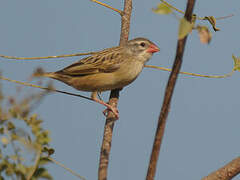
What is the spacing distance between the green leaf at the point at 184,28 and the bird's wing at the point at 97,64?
3.76 m

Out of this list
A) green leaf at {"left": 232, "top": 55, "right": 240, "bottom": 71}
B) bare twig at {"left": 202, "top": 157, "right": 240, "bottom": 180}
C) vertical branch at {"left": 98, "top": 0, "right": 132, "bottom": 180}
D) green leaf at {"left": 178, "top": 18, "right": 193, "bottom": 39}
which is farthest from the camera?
green leaf at {"left": 232, "top": 55, "right": 240, "bottom": 71}

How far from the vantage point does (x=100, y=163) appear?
2.91m

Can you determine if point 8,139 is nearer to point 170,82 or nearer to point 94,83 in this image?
point 170,82

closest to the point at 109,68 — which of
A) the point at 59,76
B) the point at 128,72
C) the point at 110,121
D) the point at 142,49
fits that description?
the point at 128,72

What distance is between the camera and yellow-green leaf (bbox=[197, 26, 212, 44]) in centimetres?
153

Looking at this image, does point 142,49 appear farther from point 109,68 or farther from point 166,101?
point 166,101

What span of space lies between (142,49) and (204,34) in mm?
3815

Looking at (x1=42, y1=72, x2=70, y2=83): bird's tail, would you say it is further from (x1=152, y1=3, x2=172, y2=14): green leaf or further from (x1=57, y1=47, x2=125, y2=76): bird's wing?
(x1=152, y1=3, x2=172, y2=14): green leaf

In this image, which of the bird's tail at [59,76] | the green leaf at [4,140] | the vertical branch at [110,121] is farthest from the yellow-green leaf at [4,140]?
the bird's tail at [59,76]

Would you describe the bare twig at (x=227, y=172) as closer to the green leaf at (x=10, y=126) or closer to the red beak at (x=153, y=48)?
the green leaf at (x=10, y=126)

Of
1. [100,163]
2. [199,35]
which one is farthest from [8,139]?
[100,163]

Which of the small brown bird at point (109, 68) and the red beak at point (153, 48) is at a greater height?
the red beak at point (153, 48)

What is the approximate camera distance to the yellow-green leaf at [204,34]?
1531mm

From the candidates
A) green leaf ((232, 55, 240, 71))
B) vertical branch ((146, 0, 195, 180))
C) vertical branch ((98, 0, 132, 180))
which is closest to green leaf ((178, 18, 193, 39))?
vertical branch ((146, 0, 195, 180))
